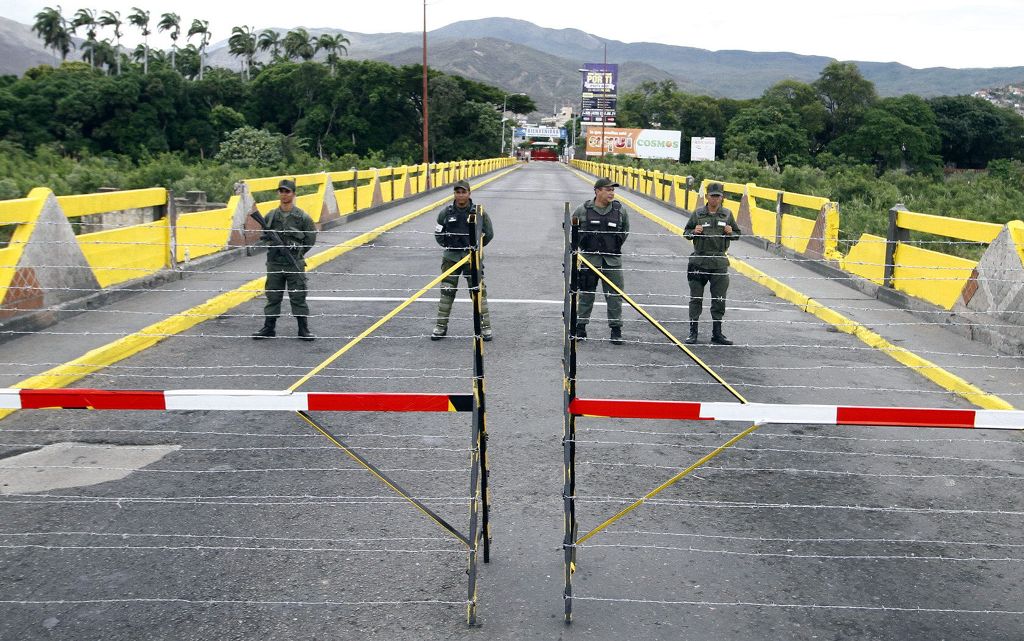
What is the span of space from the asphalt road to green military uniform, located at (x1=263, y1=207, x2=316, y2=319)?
757 mm

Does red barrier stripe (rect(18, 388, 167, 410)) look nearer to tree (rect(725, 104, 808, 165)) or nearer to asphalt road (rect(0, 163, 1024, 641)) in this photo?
asphalt road (rect(0, 163, 1024, 641))

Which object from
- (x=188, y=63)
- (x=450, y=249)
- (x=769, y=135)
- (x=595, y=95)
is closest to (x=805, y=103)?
(x=769, y=135)

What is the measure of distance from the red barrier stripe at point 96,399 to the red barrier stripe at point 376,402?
629mm

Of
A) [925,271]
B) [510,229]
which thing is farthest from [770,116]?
[925,271]

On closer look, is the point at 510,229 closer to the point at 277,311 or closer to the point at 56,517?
the point at 277,311

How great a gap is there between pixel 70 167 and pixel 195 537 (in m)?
23.6

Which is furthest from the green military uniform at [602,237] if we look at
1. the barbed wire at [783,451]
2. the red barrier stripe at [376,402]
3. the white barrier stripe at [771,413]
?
the red barrier stripe at [376,402]

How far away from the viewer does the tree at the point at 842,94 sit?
124 meters

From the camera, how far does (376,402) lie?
3646mm

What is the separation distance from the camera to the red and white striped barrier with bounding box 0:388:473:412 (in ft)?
11.9

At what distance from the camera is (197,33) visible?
6516 inches

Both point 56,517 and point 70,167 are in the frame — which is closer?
point 56,517

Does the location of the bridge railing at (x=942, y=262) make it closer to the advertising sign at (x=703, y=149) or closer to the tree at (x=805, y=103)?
the advertising sign at (x=703, y=149)

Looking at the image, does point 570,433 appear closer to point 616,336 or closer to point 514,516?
point 514,516
